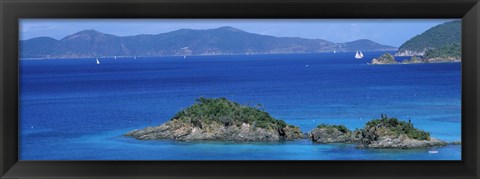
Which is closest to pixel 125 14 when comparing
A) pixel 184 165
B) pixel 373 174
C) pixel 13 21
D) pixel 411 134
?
pixel 13 21

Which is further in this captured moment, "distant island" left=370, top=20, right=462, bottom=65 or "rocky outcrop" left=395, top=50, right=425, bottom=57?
"rocky outcrop" left=395, top=50, right=425, bottom=57

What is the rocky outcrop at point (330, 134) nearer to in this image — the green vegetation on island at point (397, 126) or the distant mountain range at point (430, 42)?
the green vegetation on island at point (397, 126)

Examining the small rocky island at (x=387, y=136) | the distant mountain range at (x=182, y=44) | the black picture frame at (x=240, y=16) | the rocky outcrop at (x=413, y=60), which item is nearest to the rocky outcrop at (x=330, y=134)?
the small rocky island at (x=387, y=136)

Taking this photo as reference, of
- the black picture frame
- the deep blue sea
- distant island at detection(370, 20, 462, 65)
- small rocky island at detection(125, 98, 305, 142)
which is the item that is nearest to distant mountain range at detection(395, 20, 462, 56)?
distant island at detection(370, 20, 462, 65)

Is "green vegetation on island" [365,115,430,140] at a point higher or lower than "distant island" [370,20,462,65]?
lower

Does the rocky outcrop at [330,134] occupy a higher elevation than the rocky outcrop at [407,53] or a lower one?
lower

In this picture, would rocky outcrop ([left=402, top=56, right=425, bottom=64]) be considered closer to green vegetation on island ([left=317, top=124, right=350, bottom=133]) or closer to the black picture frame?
green vegetation on island ([left=317, top=124, right=350, bottom=133])
